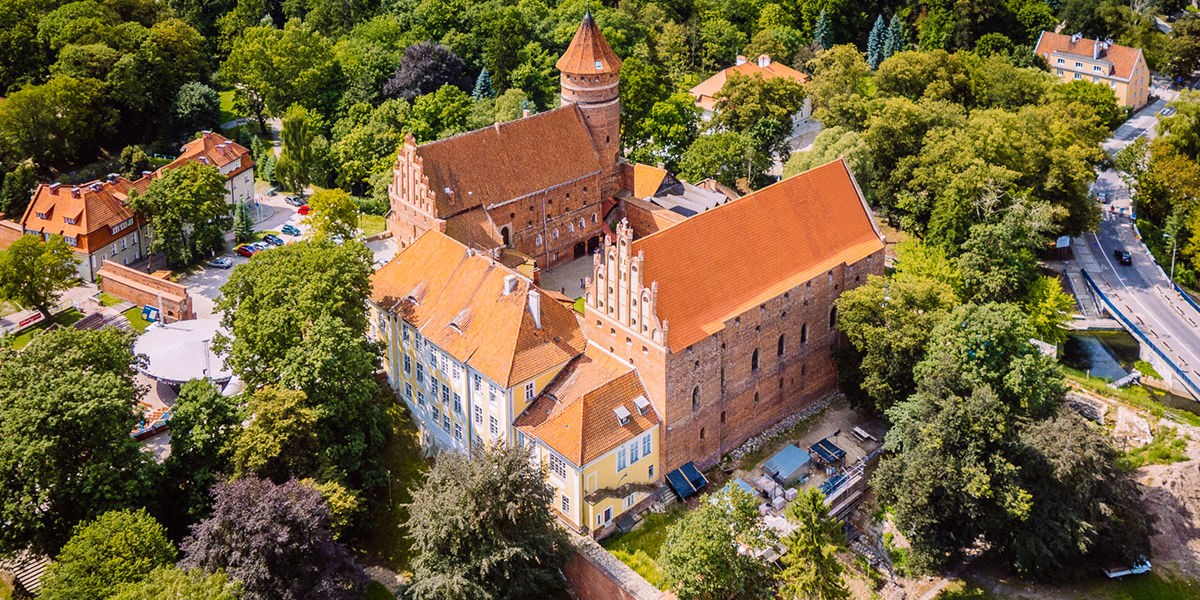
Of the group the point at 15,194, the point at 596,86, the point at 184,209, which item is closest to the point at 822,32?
the point at 596,86

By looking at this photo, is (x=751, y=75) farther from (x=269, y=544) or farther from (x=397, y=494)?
(x=269, y=544)

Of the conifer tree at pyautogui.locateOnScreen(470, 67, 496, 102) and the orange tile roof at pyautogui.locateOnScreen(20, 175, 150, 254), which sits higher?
the conifer tree at pyautogui.locateOnScreen(470, 67, 496, 102)

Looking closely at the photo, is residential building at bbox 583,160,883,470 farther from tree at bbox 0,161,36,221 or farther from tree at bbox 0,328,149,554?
tree at bbox 0,161,36,221

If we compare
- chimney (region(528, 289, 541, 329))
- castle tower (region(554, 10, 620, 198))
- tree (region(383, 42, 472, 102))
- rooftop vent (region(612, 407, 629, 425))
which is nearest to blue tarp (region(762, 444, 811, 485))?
rooftop vent (region(612, 407, 629, 425))

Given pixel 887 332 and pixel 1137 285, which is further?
pixel 1137 285

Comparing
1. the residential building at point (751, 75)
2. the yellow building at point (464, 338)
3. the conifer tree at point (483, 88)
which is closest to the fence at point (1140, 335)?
the residential building at point (751, 75)

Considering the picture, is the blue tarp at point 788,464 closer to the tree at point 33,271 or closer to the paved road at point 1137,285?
the paved road at point 1137,285
